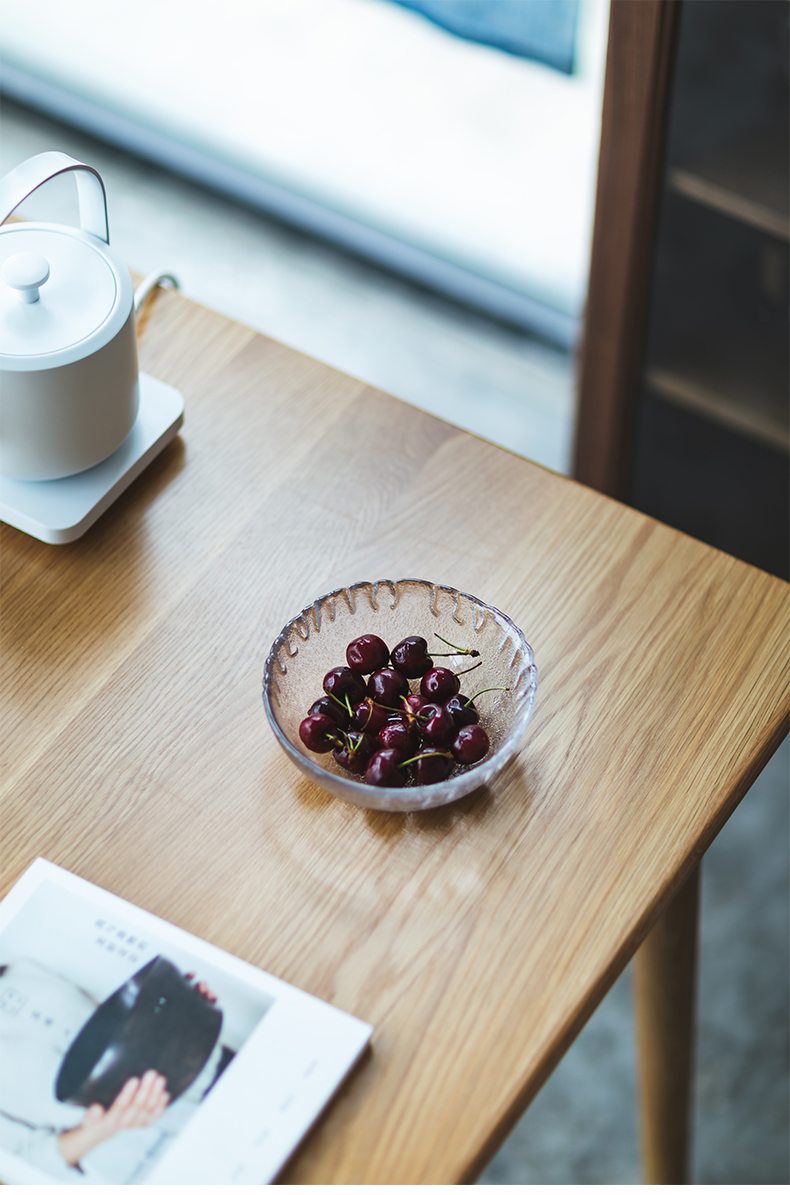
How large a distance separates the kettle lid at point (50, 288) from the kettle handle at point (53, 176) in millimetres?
13

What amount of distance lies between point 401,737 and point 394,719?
0.02 m

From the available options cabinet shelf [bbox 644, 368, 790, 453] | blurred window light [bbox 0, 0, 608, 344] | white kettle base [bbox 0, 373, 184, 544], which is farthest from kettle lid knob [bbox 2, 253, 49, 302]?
blurred window light [bbox 0, 0, 608, 344]

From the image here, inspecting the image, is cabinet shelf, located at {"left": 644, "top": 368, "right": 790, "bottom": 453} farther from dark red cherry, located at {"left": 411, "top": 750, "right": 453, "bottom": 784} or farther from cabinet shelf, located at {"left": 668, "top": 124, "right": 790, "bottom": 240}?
dark red cherry, located at {"left": 411, "top": 750, "right": 453, "bottom": 784}

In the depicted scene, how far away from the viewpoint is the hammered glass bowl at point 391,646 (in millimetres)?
689

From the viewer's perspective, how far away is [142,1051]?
0.62m

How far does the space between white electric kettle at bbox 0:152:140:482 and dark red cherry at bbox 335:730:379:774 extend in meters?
0.30

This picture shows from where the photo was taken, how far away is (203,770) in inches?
28.9

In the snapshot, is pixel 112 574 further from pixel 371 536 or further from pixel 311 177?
pixel 311 177

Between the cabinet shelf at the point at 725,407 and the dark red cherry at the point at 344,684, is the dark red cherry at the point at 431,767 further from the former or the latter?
the cabinet shelf at the point at 725,407

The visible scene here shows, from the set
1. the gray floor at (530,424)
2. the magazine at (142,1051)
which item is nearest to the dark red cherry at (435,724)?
the magazine at (142,1051)

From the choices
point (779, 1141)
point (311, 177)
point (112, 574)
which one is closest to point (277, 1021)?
point (112, 574)

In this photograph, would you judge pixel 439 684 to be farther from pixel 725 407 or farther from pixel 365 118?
pixel 365 118

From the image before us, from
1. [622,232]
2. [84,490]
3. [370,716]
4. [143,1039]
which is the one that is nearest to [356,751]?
[370,716]

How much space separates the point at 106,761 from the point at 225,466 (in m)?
0.27
